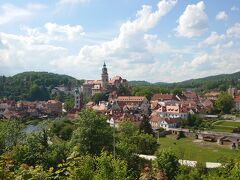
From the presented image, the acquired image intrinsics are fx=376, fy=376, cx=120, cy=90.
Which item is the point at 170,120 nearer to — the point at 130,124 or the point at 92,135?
the point at 130,124

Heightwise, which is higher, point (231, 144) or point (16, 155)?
point (16, 155)

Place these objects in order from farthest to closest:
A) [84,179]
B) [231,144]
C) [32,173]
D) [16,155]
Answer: [231,144] → [16,155] → [84,179] → [32,173]

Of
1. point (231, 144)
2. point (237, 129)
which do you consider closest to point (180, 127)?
point (237, 129)

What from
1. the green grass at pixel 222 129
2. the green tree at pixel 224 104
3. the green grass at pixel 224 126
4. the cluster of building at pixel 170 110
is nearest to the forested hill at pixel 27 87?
the cluster of building at pixel 170 110

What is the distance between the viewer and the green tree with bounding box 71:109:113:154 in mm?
27422

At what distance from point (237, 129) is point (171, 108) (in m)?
17.9

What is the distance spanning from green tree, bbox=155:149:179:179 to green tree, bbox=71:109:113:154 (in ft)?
16.2

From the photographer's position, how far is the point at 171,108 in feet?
247

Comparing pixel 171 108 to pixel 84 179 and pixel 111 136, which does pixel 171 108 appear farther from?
pixel 84 179

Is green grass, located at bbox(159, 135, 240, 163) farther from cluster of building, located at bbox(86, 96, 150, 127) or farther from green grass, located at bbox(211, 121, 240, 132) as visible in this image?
cluster of building, located at bbox(86, 96, 150, 127)

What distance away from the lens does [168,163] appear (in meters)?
23.5

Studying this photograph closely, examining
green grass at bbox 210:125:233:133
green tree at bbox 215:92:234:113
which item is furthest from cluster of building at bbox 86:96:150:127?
green grass at bbox 210:125:233:133

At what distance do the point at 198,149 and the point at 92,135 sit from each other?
857 inches

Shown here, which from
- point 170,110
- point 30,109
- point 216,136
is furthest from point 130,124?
point 30,109
